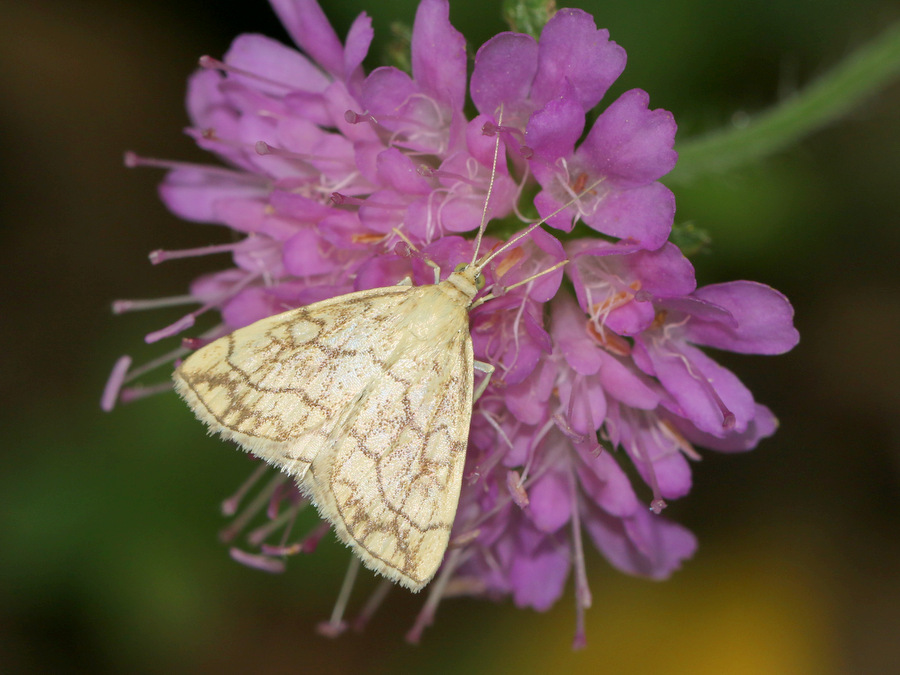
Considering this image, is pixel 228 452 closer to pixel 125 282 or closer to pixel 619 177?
pixel 125 282

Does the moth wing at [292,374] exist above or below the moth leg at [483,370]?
below

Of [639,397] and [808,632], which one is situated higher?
[639,397]

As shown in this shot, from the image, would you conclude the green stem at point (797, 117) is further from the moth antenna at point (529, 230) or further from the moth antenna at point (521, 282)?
the moth antenna at point (521, 282)

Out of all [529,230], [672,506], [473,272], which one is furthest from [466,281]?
[672,506]

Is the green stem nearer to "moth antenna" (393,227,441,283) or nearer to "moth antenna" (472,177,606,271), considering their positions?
"moth antenna" (472,177,606,271)

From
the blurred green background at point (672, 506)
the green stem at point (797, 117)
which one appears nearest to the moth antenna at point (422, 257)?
the green stem at point (797, 117)

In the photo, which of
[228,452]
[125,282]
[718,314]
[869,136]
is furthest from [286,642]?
[869,136]

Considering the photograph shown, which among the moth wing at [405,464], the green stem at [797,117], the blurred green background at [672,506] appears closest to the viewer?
the moth wing at [405,464]
